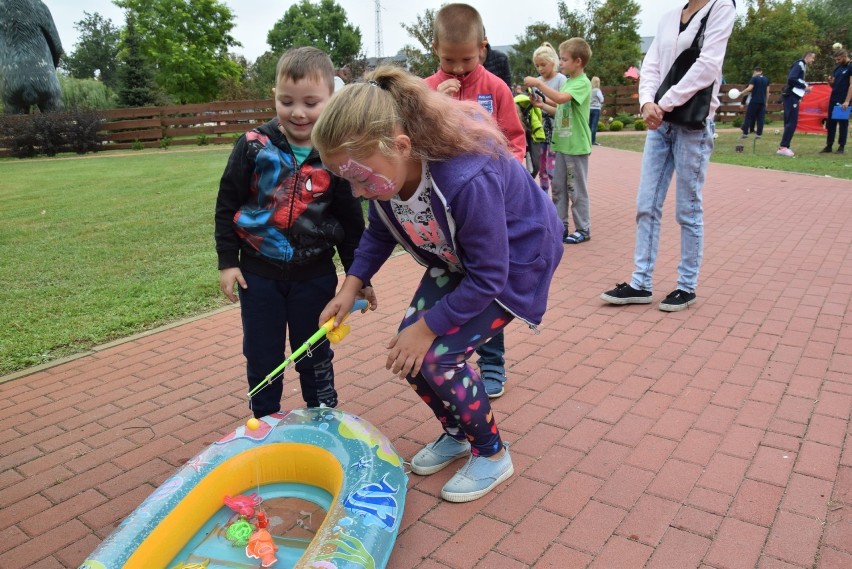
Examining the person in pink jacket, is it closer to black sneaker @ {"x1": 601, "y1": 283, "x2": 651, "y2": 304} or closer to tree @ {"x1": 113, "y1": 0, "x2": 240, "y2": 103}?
black sneaker @ {"x1": 601, "y1": 283, "x2": 651, "y2": 304}

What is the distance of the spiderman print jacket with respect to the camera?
103 inches

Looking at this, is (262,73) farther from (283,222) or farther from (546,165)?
(283,222)

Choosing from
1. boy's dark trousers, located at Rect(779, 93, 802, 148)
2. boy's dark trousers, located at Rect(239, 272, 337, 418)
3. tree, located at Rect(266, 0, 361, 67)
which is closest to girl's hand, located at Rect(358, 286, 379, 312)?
boy's dark trousers, located at Rect(239, 272, 337, 418)

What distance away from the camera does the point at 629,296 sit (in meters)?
4.76

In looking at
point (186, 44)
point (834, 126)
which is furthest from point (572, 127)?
point (186, 44)

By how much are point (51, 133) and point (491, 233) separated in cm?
2096

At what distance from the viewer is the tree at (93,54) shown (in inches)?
3123

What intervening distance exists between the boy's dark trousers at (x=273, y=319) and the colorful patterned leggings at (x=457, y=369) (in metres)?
0.49

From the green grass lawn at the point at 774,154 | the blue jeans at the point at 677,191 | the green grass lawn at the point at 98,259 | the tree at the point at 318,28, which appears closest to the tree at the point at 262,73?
the tree at the point at 318,28

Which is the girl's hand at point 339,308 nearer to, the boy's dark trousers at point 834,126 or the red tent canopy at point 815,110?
the boy's dark trousers at point 834,126

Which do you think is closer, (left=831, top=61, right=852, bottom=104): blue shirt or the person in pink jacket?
the person in pink jacket

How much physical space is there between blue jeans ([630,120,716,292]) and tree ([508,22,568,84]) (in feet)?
85.8

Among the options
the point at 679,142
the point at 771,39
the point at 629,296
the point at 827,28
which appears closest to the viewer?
the point at 679,142

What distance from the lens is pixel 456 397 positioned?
242cm
